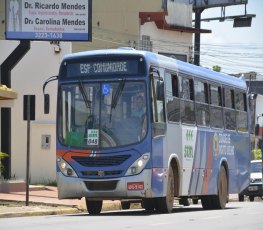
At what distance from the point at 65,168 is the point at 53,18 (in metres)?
16.8

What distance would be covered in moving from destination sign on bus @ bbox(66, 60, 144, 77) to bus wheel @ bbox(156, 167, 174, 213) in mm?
2828

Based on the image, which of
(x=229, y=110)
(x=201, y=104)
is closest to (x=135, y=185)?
(x=201, y=104)

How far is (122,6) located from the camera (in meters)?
46.0

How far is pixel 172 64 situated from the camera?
21844 mm

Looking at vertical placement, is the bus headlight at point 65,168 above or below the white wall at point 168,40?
below

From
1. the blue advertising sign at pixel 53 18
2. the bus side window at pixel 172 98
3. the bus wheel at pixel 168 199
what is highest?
the blue advertising sign at pixel 53 18

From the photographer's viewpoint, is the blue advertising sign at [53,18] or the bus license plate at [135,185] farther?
the blue advertising sign at [53,18]

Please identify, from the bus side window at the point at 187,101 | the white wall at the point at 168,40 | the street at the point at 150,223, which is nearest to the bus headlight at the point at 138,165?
the street at the point at 150,223

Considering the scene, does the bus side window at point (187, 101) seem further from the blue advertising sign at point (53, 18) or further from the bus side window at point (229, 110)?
the blue advertising sign at point (53, 18)

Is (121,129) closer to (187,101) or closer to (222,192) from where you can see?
(187,101)

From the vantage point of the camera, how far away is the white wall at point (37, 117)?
118ft

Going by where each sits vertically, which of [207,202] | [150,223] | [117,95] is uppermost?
[117,95]

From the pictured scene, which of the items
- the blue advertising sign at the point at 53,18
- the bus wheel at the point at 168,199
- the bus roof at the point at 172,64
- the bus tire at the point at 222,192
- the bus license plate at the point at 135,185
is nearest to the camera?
the bus license plate at the point at 135,185

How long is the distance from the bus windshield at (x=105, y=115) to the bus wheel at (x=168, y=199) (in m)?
1.84
